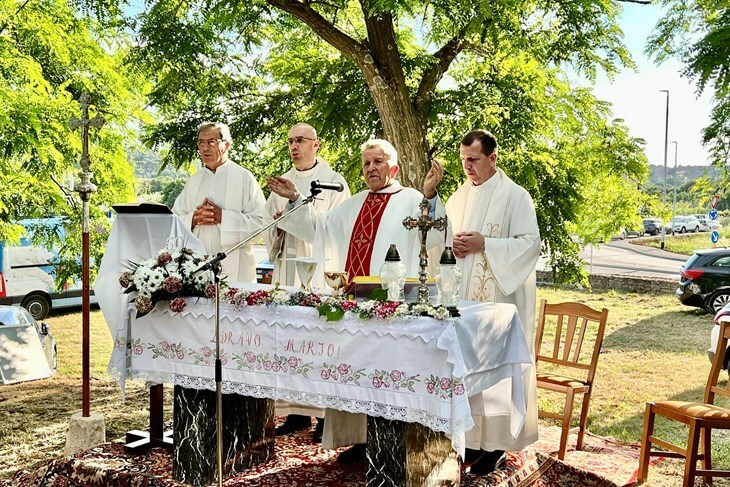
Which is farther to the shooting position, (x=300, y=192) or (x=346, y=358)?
(x=300, y=192)

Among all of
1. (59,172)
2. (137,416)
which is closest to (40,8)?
(59,172)

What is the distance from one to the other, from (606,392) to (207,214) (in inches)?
210

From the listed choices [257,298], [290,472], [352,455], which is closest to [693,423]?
[352,455]

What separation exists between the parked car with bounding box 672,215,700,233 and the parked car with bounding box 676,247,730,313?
108ft

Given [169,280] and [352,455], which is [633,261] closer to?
[352,455]

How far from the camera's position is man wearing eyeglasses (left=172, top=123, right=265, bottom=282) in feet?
21.0

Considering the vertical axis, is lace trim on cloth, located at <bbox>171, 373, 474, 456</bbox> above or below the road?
above

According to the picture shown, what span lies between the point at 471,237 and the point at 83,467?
2.87m

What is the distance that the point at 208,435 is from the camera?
484cm

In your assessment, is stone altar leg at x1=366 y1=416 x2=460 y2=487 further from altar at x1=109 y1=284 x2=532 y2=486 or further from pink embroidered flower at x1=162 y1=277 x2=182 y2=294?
pink embroidered flower at x1=162 y1=277 x2=182 y2=294

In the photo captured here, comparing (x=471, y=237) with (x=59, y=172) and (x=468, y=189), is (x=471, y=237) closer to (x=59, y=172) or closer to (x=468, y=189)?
(x=468, y=189)

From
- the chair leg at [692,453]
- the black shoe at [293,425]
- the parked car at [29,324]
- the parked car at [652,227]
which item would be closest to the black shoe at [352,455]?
the black shoe at [293,425]

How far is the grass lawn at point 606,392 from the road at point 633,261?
916cm

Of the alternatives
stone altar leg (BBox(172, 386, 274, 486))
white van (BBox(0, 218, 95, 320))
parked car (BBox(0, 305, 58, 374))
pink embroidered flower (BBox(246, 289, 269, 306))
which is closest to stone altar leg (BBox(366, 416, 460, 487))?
pink embroidered flower (BBox(246, 289, 269, 306))
